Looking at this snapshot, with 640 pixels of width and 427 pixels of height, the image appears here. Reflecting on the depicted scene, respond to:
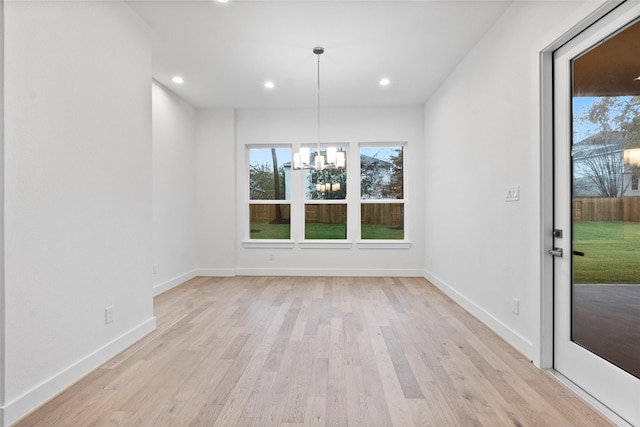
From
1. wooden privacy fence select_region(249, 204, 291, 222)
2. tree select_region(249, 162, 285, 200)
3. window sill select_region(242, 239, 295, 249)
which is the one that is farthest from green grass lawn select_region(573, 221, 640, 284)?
tree select_region(249, 162, 285, 200)

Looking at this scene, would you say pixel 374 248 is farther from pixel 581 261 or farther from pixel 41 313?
pixel 41 313

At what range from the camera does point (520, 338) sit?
8.61 feet

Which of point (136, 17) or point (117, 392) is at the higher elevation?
point (136, 17)

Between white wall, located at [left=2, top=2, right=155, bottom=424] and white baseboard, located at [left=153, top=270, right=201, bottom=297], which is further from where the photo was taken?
white baseboard, located at [left=153, top=270, right=201, bottom=297]

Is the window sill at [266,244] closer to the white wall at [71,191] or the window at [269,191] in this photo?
the window at [269,191]

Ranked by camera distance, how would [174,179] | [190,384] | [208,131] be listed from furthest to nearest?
1. [208,131]
2. [174,179]
3. [190,384]

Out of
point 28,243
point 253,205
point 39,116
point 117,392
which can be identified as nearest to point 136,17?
point 39,116

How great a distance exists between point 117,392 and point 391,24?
365cm

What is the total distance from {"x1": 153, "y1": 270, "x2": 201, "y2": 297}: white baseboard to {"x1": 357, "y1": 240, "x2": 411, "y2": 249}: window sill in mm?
2860

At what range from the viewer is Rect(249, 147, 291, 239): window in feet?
19.4

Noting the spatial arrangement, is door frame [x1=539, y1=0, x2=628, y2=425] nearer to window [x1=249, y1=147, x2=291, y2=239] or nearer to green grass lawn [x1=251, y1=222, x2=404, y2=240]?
green grass lawn [x1=251, y1=222, x2=404, y2=240]

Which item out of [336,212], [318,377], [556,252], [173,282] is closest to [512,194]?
[556,252]

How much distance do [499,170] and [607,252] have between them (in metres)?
1.22

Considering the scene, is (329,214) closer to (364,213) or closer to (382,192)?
(364,213)
